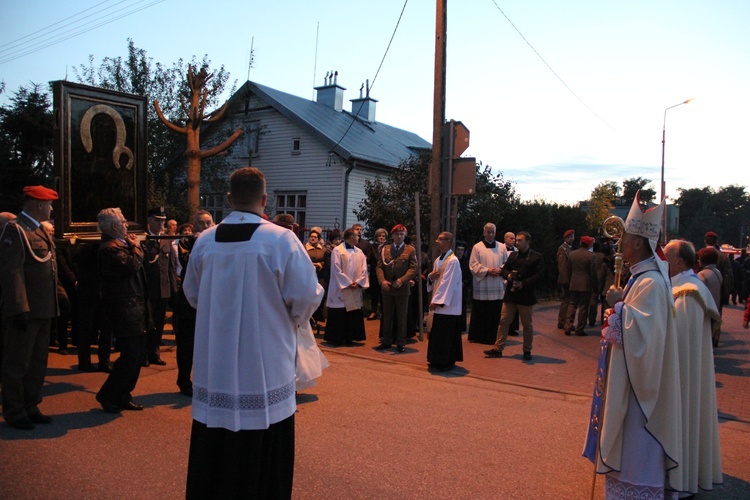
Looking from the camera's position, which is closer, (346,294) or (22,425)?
(22,425)

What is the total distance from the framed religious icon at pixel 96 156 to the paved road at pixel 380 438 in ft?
6.53

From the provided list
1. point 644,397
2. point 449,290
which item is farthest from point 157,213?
point 644,397

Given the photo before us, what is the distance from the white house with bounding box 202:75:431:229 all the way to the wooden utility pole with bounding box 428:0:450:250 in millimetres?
11414

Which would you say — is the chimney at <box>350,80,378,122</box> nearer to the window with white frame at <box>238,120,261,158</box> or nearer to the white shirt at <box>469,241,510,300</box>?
the window with white frame at <box>238,120,261,158</box>

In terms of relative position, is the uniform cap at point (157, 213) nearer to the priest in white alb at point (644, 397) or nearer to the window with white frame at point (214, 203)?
the priest in white alb at point (644, 397)

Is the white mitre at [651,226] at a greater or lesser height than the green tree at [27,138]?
lesser

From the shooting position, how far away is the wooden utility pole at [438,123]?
37.3 ft

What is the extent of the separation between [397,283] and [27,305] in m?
5.56

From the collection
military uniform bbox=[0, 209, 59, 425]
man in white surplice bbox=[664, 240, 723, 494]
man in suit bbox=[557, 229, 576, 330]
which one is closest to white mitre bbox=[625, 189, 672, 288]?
man in white surplice bbox=[664, 240, 723, 494]

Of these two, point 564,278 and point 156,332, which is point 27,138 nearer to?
point 156,332

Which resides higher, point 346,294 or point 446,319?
point 346,294

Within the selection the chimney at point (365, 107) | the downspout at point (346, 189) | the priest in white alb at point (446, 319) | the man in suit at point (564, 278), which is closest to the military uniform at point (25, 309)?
the priest in white alb at point (446, 319)

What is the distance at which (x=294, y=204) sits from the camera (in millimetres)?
25375

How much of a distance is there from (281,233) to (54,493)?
2496mm
